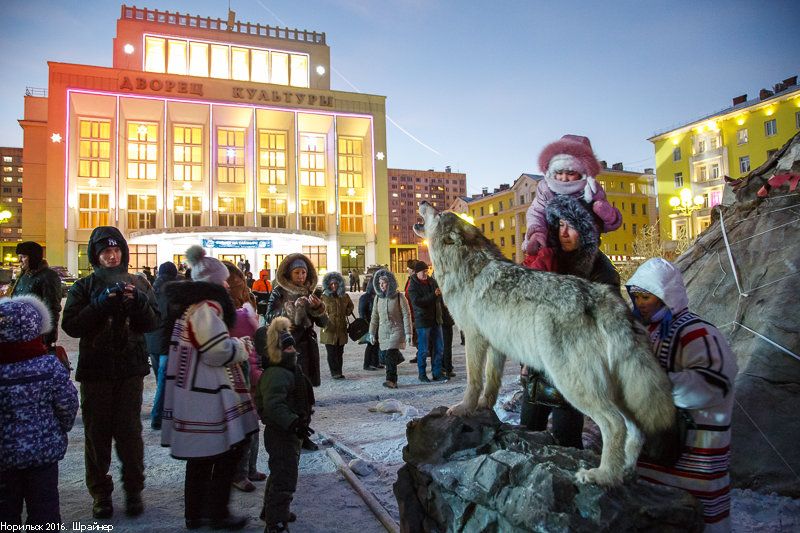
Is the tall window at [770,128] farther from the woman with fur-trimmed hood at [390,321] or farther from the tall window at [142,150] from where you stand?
the tall window at [142,150]

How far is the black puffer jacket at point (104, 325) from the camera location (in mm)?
3621

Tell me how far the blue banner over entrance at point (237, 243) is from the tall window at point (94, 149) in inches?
526

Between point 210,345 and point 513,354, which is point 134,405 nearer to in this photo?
point 210,345

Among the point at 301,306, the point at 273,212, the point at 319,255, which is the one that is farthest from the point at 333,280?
the point at 273,212

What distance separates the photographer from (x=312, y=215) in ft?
153

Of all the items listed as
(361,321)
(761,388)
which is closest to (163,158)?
(361,321)

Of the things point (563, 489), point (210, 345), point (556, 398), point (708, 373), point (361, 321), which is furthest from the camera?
point (361, 321)

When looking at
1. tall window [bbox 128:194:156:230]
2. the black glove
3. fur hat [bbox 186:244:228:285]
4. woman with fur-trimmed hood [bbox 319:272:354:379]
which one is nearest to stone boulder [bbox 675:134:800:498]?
the black glove

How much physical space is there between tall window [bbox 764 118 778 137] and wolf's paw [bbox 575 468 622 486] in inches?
2076

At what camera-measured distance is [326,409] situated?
7156mm

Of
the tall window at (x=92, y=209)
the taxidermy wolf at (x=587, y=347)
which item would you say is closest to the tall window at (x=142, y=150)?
the tall window at (x=92, y=209)

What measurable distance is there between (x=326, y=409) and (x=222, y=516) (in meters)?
3.70

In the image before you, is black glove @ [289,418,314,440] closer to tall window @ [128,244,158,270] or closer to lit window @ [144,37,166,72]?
tall window @ [128,244,158,270]

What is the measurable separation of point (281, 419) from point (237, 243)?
120ft
